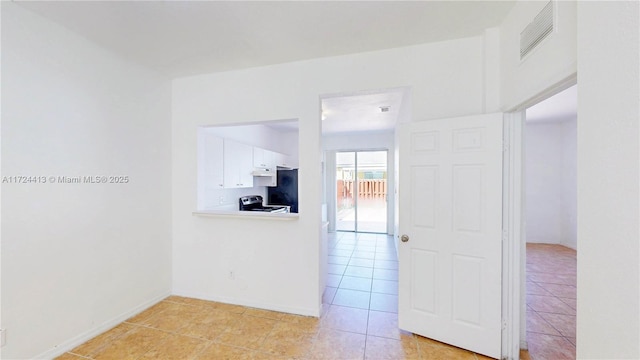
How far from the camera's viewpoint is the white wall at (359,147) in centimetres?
641

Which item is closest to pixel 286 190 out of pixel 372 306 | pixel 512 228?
pixel 372 306

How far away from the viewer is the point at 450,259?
84.1 inches

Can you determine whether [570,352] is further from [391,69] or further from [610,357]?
[391,69]

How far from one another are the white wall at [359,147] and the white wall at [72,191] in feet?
15.0

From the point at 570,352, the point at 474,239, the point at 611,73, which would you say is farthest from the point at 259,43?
Result: the point at 570,352

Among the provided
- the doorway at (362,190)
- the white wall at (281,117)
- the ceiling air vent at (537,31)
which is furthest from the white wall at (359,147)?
the ceiling air vent at (537,31)

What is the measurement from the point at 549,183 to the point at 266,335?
6596 millimetres

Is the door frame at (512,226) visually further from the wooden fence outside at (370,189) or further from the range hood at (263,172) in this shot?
the wooden fence outside at (370,189)

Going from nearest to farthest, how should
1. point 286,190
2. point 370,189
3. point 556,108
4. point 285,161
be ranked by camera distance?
point 556,108 < point 286,190 < point 285,161 < point 370,189

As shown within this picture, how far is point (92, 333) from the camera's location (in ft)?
7.47

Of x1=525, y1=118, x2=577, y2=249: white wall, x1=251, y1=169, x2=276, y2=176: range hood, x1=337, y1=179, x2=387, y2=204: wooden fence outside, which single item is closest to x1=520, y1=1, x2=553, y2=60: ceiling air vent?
x1=251, y1=169, x2=276, y2=176: range hood

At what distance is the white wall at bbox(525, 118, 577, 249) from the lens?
5.35 meters

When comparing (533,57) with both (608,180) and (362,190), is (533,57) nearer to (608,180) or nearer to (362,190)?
(608,180)

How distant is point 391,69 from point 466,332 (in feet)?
8.04
